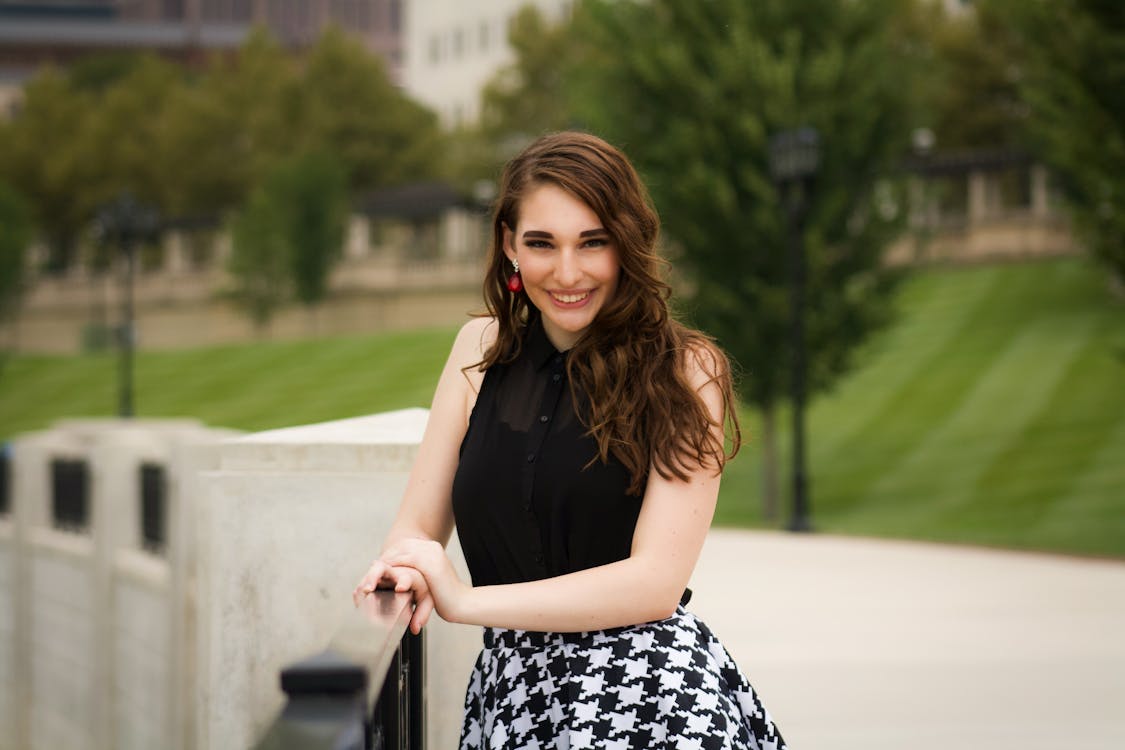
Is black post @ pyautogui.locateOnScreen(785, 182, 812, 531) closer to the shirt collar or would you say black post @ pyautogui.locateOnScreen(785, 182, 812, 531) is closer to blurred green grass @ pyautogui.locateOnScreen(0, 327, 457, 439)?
the shirt collar

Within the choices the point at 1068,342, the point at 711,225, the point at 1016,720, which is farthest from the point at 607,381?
the point at 1068,342

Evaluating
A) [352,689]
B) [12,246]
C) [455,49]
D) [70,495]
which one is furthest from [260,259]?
[352,689]

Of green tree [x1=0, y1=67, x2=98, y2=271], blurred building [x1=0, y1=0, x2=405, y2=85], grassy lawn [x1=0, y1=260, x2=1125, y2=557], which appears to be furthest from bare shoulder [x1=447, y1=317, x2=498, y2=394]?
blurred building [x1=0, y1=0, x2=405, y2=85]

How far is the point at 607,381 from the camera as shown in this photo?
289 cm

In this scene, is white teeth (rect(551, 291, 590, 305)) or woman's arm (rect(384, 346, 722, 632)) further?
white teeth (rect(551, 291, 590, 305))

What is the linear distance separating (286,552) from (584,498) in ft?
8.50

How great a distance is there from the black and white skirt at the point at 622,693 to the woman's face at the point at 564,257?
62cm

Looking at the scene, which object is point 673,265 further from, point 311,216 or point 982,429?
point 311,216

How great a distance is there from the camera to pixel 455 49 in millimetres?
97250

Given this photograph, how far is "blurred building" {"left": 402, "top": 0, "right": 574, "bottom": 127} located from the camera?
92875 millimetres

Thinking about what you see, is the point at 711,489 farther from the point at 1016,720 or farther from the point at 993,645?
the point at 993,645

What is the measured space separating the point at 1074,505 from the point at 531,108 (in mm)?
42940

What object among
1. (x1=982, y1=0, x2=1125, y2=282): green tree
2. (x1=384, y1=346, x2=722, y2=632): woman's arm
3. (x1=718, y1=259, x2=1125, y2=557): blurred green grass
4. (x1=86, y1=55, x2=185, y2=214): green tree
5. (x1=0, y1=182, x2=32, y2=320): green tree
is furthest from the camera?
(x1=86, y1=55, x2=185, y2=214): green tree

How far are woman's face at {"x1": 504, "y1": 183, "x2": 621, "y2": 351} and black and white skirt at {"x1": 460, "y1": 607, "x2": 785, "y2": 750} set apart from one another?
623 millimetres
